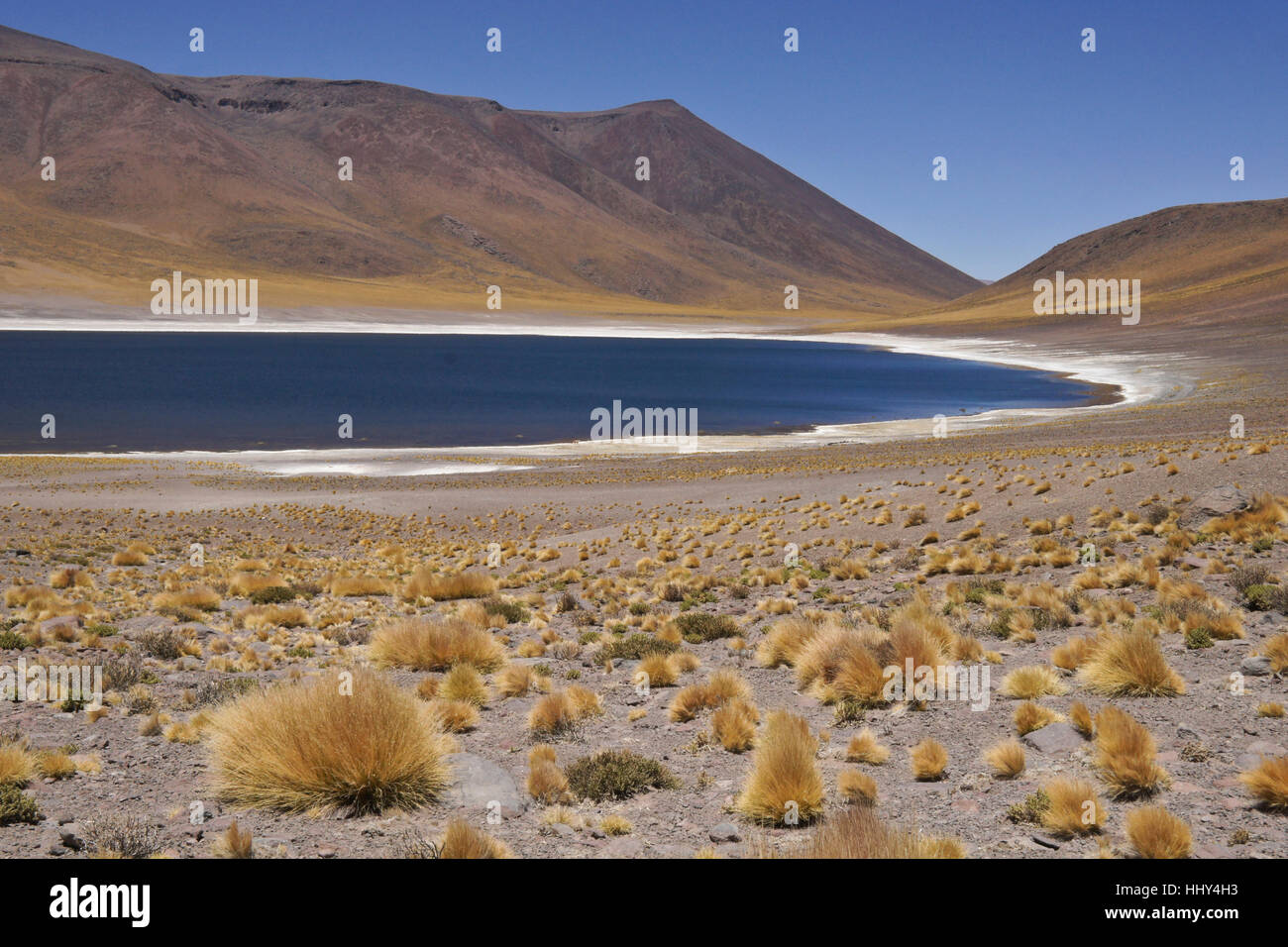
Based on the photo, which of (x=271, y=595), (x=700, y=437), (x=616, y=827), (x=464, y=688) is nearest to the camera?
(x=616, y=827)

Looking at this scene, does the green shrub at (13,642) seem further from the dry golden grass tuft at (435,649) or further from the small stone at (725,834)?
the small stone at (725,834)

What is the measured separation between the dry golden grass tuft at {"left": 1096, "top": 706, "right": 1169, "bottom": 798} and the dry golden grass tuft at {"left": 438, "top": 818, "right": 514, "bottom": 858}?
142 inches

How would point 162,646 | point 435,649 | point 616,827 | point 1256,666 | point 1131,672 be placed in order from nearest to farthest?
point 616,827 < point 1131,672 < point 1256,666 < point 435,649 < point 162,646

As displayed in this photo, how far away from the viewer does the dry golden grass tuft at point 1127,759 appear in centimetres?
559

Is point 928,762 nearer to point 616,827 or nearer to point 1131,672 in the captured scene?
point 616,827

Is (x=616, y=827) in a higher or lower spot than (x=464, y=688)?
lower

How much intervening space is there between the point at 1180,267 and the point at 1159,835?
175 metres

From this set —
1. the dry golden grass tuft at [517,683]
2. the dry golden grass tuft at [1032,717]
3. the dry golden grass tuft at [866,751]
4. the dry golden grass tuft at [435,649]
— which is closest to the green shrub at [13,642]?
the dry golden grass tuft at [435,649]

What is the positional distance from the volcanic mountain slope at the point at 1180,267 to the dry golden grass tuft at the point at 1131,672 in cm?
10469

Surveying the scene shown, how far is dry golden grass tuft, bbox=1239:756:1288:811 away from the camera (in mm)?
5223

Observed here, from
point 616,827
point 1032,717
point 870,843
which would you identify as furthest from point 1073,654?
point 616,827

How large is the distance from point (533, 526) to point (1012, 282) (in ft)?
617

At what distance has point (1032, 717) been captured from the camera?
22.5 ft
